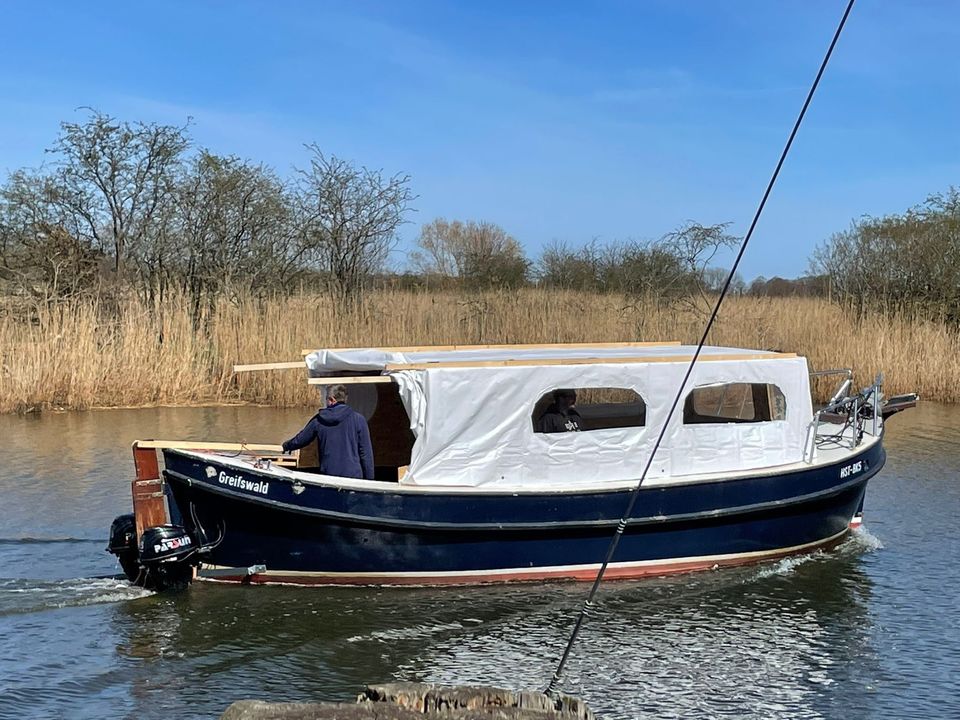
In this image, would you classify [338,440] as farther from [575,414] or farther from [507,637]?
[575,414]

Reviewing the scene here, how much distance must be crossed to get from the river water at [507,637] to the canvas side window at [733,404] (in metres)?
1.59

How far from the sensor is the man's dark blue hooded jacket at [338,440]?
9117 mm

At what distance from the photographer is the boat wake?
8.50 metres

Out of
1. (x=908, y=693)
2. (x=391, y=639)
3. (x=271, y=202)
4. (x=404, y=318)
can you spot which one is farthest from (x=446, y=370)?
(x=271, y=202)

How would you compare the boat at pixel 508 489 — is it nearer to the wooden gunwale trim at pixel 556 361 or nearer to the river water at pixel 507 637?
the wooden gunwale trim at pixel 556 361

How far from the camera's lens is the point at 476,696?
187 inches

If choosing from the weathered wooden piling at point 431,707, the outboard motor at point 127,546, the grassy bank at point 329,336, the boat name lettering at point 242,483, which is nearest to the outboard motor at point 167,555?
the outboard motor at point 127,546

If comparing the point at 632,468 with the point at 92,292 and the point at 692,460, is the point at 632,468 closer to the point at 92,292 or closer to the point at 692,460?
Answer: the point at 692,460

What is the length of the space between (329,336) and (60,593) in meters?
12.4

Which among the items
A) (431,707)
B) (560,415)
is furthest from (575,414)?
(431,707)

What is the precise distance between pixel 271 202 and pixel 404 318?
5.85 meters

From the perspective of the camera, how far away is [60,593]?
8.77 meters

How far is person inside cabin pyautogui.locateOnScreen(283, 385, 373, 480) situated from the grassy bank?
450 inches

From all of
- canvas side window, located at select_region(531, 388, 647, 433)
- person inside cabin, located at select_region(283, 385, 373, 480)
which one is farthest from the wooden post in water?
canvas side window, located at select_region(531, 388, 647, 433)
